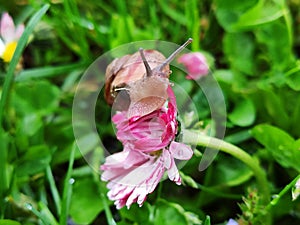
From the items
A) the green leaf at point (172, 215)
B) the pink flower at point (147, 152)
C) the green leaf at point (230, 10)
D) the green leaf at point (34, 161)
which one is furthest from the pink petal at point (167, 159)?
the green leaf at point (230, 10)

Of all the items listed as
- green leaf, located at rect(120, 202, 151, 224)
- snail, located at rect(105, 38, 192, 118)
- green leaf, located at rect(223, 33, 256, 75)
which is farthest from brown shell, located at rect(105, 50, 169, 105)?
green leaf, located at rect(223, 33, 256, 75)

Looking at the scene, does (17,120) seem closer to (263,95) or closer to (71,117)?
(71,117)

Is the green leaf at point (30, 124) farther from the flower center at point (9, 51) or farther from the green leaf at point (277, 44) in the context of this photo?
the green leaf at point (277, 44)

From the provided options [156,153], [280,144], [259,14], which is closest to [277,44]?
[259,14]

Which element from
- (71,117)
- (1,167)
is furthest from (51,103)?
(1,167)

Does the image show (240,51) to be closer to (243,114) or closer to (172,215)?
(243,114)
